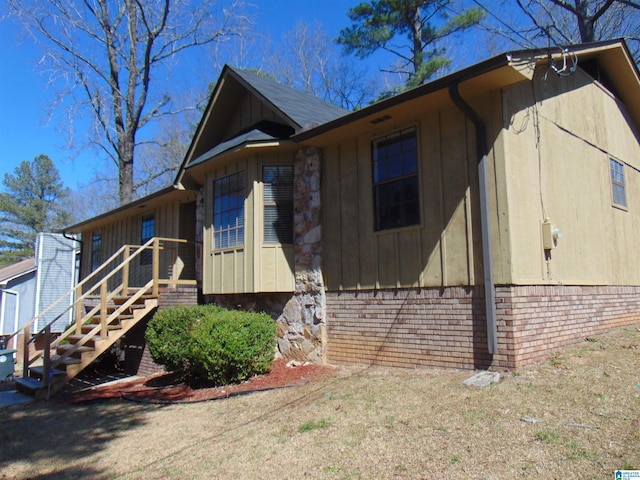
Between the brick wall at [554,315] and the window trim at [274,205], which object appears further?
the window trim at [274,205]

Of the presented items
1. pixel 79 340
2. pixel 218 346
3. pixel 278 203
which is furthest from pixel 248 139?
pixel 79 340

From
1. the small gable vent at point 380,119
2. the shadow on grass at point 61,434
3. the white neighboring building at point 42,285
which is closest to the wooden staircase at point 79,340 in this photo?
the shadow on grass at point 61,434

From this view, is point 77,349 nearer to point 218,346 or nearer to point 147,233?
point 218,346

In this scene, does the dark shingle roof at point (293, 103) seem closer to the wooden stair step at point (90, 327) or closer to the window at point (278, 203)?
the window at point (278, 203)

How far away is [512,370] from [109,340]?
7343 millimetres

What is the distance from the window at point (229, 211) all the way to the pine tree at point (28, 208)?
37278 mm

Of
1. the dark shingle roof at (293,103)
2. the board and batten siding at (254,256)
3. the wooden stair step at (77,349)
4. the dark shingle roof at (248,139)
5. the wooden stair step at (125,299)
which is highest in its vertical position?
the dark shingle roof at (293,103)

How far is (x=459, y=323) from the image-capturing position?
23.3 feet

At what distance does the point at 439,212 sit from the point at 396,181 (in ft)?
3.43

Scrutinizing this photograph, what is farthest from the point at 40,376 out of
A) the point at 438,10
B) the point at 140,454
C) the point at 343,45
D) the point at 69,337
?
the point at 438,10

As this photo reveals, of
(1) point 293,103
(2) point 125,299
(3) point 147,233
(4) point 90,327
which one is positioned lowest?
(4) point 90,327

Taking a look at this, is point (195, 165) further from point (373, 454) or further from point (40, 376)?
point (373, 454)

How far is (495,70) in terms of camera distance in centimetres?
643

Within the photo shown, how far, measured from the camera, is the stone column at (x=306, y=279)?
9086 mm
